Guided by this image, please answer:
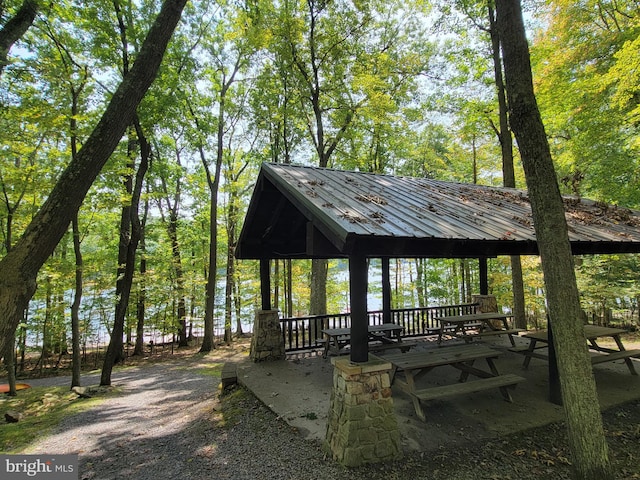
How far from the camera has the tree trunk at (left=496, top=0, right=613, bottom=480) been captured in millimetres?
2309

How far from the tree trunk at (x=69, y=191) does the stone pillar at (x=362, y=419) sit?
115 inches

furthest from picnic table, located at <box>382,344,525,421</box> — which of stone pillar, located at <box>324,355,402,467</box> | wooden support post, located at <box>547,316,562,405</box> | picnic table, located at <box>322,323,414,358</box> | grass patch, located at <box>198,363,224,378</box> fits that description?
grass patch, located at <box>198,363,224,378</box>

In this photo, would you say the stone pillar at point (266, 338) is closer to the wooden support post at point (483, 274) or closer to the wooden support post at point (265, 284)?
the wooden support post at point (265, 284)

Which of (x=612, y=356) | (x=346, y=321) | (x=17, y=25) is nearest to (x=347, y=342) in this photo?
(x=346, y=321)

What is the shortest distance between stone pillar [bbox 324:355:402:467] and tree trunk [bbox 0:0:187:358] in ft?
9.59

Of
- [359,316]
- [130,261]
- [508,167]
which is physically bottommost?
[359,316]

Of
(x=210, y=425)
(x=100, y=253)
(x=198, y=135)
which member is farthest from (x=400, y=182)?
(x=100, y=253)

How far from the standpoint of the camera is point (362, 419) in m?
3.09

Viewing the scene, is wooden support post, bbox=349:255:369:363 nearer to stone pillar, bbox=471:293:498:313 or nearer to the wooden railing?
the wooden railing

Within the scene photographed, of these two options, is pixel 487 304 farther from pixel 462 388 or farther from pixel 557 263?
pixel 557 263

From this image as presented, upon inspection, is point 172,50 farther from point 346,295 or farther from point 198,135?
point 346,295

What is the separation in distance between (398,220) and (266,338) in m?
4.24

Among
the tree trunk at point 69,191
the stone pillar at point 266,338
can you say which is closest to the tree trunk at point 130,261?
the stone pillar at point 266,338

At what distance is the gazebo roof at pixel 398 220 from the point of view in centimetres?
317
